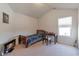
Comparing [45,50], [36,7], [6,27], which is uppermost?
[36,7]

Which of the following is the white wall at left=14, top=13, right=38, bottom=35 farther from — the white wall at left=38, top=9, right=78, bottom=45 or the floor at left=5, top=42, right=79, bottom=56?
the floor at left=5, top=42, right=79, bottom=56

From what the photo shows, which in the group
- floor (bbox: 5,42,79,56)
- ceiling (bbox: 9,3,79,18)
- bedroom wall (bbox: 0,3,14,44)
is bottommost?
floor (bbox: 5,42,79,56)

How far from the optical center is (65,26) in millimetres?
2006

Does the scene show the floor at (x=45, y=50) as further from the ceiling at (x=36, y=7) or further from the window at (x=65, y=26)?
the ceiling at (x=36, y=7)

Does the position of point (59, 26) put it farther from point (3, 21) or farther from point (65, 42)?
point (3, 21)

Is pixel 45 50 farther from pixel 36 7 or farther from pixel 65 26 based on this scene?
pixel 36 7

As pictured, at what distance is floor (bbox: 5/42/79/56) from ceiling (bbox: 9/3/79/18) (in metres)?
0.70

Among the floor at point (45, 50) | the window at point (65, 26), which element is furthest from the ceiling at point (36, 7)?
the floor at point (45, 50)

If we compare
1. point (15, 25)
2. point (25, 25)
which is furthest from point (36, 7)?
point (15, 25)

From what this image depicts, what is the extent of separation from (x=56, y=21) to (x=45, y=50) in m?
0.70

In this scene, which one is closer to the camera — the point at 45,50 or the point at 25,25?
the point at 45,50

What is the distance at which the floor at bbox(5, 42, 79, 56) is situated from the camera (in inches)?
73.2

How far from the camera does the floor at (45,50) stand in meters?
1.86

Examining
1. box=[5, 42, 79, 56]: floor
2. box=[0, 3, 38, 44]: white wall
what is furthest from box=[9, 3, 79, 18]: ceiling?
box=[5, 42, 79, 56]: floor
